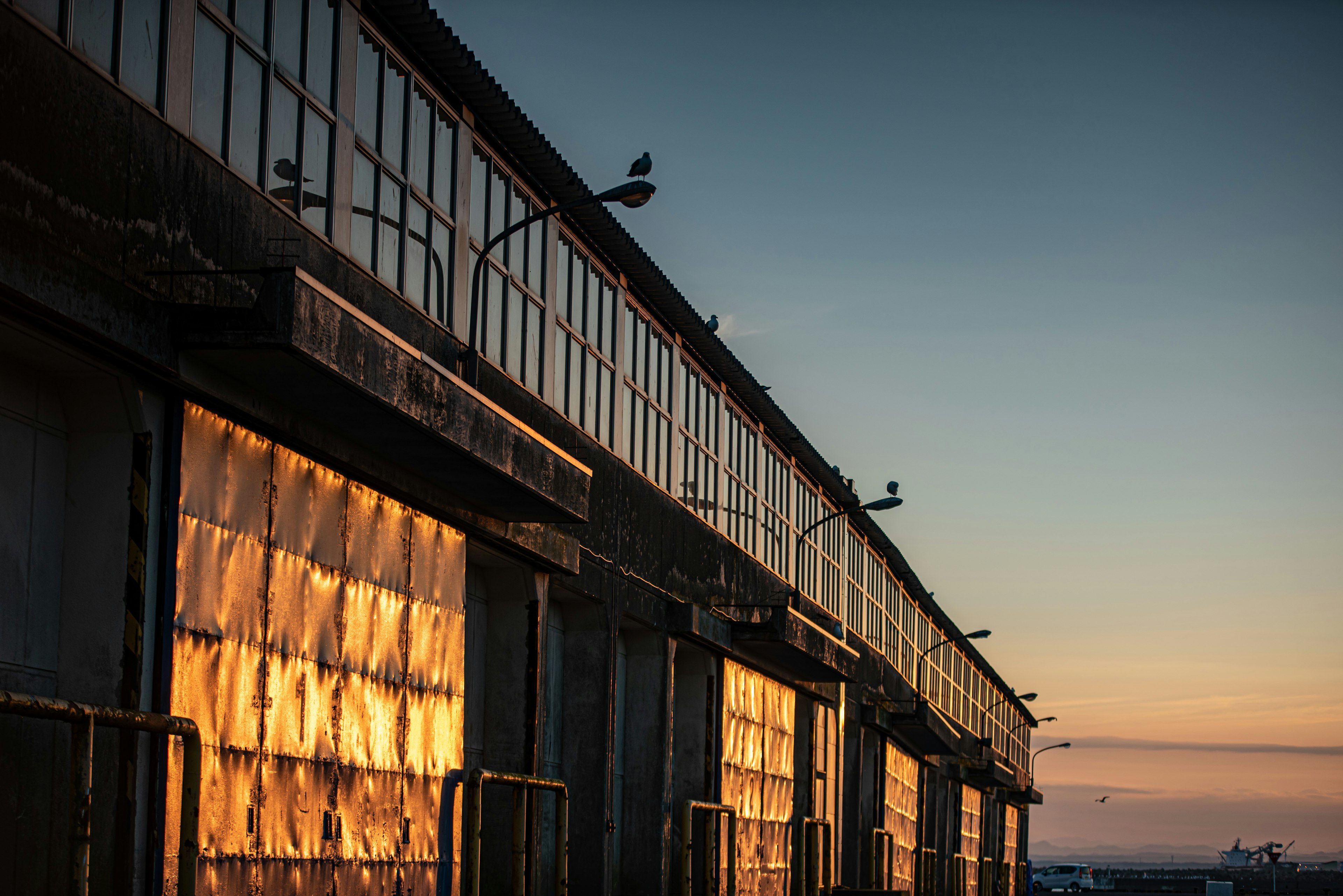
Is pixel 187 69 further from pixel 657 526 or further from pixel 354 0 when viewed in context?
pixel 657 526

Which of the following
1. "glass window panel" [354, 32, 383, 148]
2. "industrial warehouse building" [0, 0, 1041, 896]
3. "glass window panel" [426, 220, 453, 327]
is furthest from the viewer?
"glass window panel" [426, 220, 453, 327]

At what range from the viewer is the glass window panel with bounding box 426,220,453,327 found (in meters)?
17.8

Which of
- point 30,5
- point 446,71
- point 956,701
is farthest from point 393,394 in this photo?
point 956,701

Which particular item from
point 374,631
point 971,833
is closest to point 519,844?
point 374,631

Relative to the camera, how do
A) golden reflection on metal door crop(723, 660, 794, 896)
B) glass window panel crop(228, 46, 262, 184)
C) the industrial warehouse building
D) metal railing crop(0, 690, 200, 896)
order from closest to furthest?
metal railing crop(0, 690, 200, 896) → the industrial warehouse building → glass window panel crop(228, 46, 262, 184) → golden reflection on metal door crop(723, 660, 794, 896)

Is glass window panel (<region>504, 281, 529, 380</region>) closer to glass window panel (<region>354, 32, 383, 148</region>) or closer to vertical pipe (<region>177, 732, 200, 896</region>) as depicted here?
glass window panel (<region>354, 32, 383, 148</region>)

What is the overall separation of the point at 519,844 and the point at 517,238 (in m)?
7.83

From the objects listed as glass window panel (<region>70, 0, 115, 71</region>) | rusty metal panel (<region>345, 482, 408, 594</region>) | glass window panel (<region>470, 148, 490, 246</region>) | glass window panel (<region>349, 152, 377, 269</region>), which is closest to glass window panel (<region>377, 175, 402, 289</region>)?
glass window panel (<region>349, 152, 377, 269</region>)

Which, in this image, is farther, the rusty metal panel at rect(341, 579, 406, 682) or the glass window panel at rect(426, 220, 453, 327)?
the glass window panel at rect(426, 220, 453, 327)

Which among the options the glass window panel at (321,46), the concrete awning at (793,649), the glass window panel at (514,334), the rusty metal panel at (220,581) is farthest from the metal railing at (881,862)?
the glass window panel at (321,46)

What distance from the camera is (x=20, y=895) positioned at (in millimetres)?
10977

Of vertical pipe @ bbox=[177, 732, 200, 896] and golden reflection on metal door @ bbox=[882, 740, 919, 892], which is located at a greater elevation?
vertical pipe @ bbox=[177, 732, 200, 896]

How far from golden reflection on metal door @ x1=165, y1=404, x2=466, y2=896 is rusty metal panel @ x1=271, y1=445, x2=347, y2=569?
19 millimetres

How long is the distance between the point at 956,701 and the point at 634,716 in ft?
141
